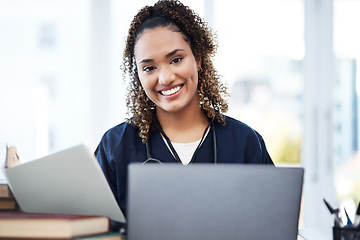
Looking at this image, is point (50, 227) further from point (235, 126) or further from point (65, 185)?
point (235, 126)

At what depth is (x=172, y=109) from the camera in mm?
1336

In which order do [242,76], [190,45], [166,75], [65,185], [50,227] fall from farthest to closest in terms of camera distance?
1. [242,76]
2. [190,45]
3. [166,75]
4. [65,185]
5. [50,227]

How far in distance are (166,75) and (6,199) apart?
0.59 metres

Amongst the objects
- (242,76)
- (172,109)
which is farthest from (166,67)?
(242,76)

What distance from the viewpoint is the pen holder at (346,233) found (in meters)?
0.83

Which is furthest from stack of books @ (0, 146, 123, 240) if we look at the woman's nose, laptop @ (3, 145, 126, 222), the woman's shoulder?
the woman's shoulder

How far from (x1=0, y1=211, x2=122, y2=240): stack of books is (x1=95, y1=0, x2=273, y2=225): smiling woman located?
0.53 m

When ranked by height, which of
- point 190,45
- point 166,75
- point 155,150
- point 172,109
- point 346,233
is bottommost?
point 346,233

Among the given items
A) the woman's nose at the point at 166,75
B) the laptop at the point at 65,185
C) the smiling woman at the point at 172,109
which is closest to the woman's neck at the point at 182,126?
the smiling woman at the point at 172,109

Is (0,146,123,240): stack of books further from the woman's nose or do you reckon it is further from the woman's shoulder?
the woman's shoulder

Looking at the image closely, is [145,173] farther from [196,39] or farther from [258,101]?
[258,101]

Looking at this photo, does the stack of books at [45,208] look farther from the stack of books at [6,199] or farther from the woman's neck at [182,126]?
the woman's neck at [182,126]

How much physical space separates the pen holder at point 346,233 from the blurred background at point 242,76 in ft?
7.09

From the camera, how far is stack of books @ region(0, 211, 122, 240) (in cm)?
71
